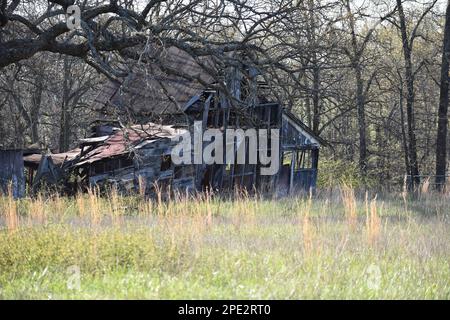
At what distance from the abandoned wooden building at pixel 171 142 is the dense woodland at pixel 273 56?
125cm

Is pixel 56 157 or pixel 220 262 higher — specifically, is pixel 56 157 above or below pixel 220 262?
above

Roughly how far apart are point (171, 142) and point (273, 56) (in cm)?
397

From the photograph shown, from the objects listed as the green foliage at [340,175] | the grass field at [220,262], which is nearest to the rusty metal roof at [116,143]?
the green foliage at [340,175]

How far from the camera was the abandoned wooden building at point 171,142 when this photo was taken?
18438 mm

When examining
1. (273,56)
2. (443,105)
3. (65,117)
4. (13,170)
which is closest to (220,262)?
(273,56)

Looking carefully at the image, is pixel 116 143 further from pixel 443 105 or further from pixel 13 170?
pixel 443 105

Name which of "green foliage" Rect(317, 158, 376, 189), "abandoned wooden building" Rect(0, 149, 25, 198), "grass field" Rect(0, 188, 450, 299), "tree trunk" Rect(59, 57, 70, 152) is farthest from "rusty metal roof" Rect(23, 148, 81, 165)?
"grass field" Rect(0, 188, 450, 299)

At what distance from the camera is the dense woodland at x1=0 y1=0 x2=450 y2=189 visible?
13.3 metres

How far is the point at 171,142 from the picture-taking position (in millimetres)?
19297

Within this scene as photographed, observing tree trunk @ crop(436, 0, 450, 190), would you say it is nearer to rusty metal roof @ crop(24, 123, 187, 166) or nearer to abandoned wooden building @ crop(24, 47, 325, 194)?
abandoned wooden building @ crop(24, 47, 325, 194)

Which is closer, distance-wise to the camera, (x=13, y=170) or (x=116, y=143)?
(x=116, y=143)

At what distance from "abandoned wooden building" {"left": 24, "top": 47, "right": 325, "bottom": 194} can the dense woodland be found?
4.11 feet

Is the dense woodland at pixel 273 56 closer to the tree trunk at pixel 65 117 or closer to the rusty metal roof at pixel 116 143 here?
the tree trunk at pixel 65 117

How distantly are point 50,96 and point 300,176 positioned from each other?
1289 centimetres
